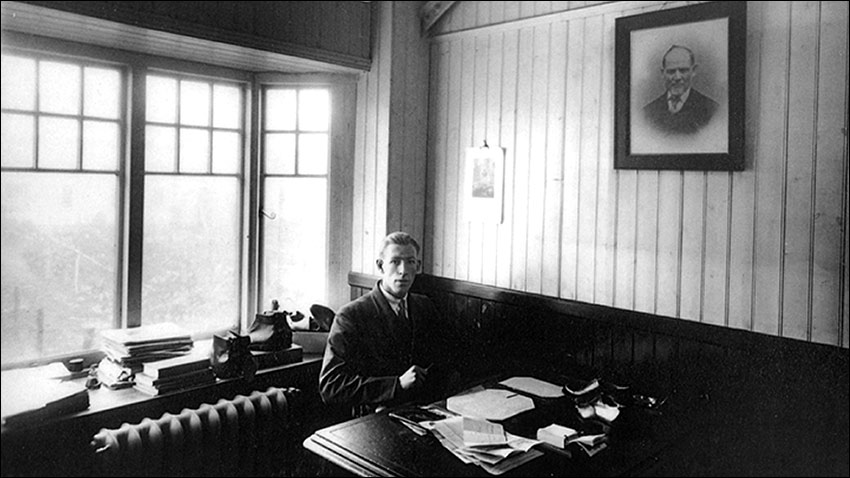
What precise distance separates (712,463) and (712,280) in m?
0.71

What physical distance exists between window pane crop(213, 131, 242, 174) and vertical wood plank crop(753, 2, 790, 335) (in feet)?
8.20

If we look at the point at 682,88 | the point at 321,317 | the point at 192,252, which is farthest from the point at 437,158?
the point at 682,88

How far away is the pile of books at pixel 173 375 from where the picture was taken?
2712 mm

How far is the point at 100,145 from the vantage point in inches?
117

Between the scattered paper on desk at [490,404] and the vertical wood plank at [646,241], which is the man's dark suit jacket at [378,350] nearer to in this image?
the scattered paper on desk at [490,404]

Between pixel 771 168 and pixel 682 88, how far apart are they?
43 cm

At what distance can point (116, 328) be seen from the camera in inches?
120

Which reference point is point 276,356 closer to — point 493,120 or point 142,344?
point 142,344

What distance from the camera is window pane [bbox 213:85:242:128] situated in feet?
11.0

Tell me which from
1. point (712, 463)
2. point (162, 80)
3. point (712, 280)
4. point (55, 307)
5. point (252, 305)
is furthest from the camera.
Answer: point (252, 305)

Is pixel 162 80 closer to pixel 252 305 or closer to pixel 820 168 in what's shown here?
pixel 252 305

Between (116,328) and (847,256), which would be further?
(116,328)

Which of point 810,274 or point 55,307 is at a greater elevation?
point 810,274

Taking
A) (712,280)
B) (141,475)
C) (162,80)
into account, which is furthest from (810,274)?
(162,80)
